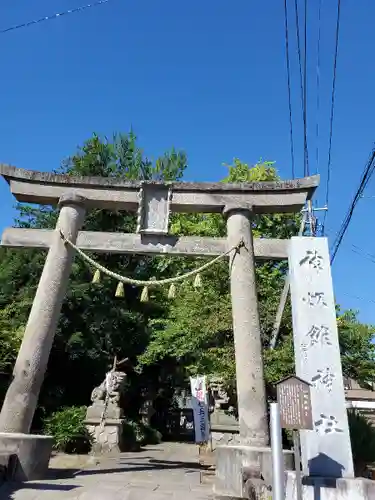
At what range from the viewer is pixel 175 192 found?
9.48 m

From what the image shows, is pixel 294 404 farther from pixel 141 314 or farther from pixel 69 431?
pixel 141 314

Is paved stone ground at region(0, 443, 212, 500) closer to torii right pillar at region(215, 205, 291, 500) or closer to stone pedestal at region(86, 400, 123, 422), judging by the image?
torii right pillar at region(215, 205, 291, 500)

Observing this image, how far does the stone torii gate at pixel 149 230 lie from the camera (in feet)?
26.2

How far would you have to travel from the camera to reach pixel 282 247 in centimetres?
902

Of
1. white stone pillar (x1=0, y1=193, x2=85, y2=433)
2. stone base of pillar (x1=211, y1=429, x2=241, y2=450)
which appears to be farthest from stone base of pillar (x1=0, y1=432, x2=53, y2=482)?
stone base of pillar (x1=211, y1=429, x2=241, y2=450)

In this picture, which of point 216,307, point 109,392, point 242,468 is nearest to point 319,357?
point 242,468

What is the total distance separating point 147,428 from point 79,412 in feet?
22.4

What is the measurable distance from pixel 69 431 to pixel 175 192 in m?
8.42

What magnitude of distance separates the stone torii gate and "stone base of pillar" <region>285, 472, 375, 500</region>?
2.70 meters

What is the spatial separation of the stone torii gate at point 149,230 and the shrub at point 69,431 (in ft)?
19.3

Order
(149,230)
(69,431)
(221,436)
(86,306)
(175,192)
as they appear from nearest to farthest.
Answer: (149,230) → (175,192) → (69,431) → (221,436) → (86,306)

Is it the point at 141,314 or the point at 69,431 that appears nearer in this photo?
the point at 69,431

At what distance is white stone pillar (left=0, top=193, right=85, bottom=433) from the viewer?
735 cm

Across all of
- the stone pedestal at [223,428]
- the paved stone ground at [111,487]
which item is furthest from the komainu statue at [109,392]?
the paved stone ground at [111,487]
